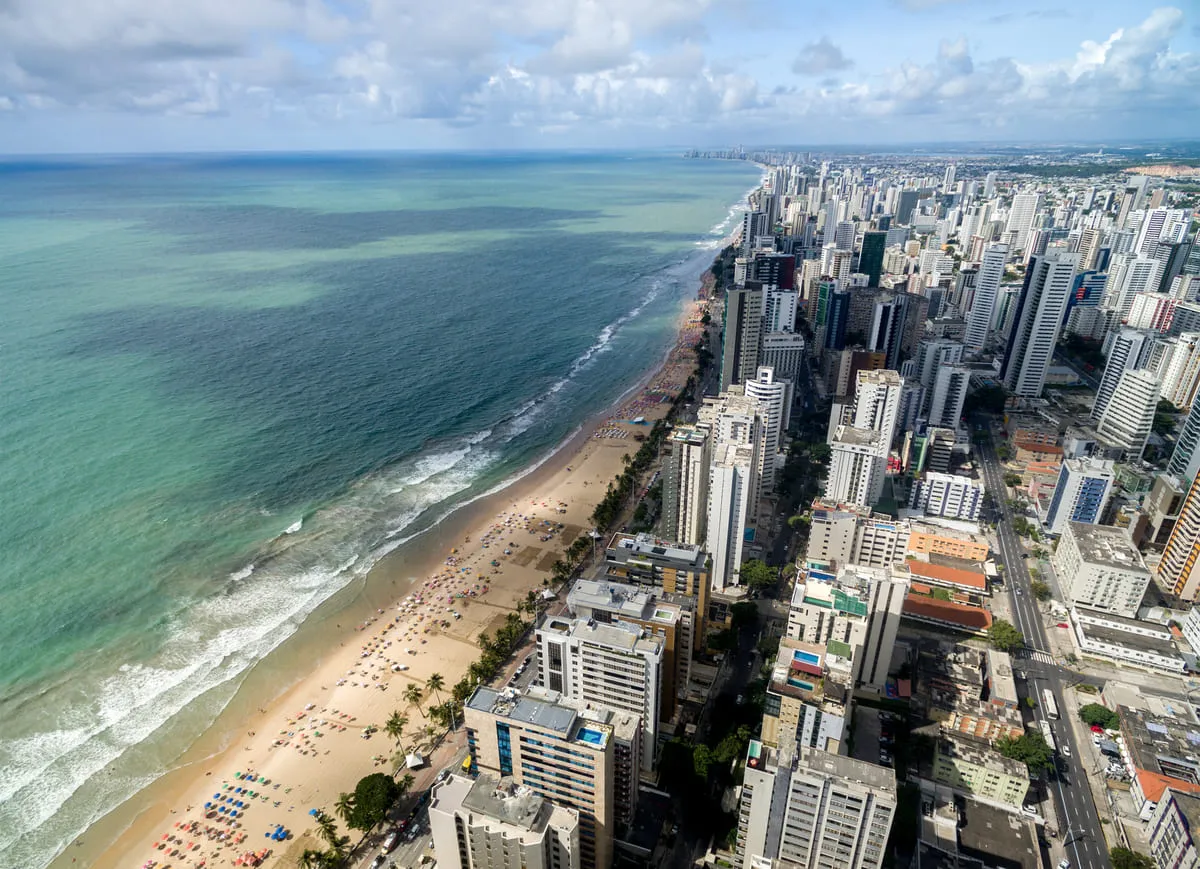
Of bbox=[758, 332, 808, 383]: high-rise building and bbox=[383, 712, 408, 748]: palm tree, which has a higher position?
bbox=[758, 332, 808, 383]: high-rise building

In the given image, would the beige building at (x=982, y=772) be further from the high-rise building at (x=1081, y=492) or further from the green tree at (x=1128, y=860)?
the high-rise building at (x=1081, y=492)

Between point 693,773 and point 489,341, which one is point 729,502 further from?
point 489,341

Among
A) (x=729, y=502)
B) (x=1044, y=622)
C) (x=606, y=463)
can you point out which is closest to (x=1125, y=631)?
(x=1044, y=622)

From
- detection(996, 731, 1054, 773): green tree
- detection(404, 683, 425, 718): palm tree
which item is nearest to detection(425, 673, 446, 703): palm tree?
detection(404, 683, 425, 718): palm tree

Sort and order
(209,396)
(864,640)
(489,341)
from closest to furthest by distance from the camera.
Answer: (864,640) → (209,396) → (489,341)

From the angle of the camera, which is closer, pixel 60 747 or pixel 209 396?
pixel 60 747

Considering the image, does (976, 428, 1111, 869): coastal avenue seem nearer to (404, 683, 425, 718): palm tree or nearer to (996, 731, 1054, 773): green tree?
(996, 731, 1054, 773): green tree

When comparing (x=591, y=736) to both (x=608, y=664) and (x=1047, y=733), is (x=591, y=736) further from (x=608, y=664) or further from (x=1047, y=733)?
(x=1047, y=733)
